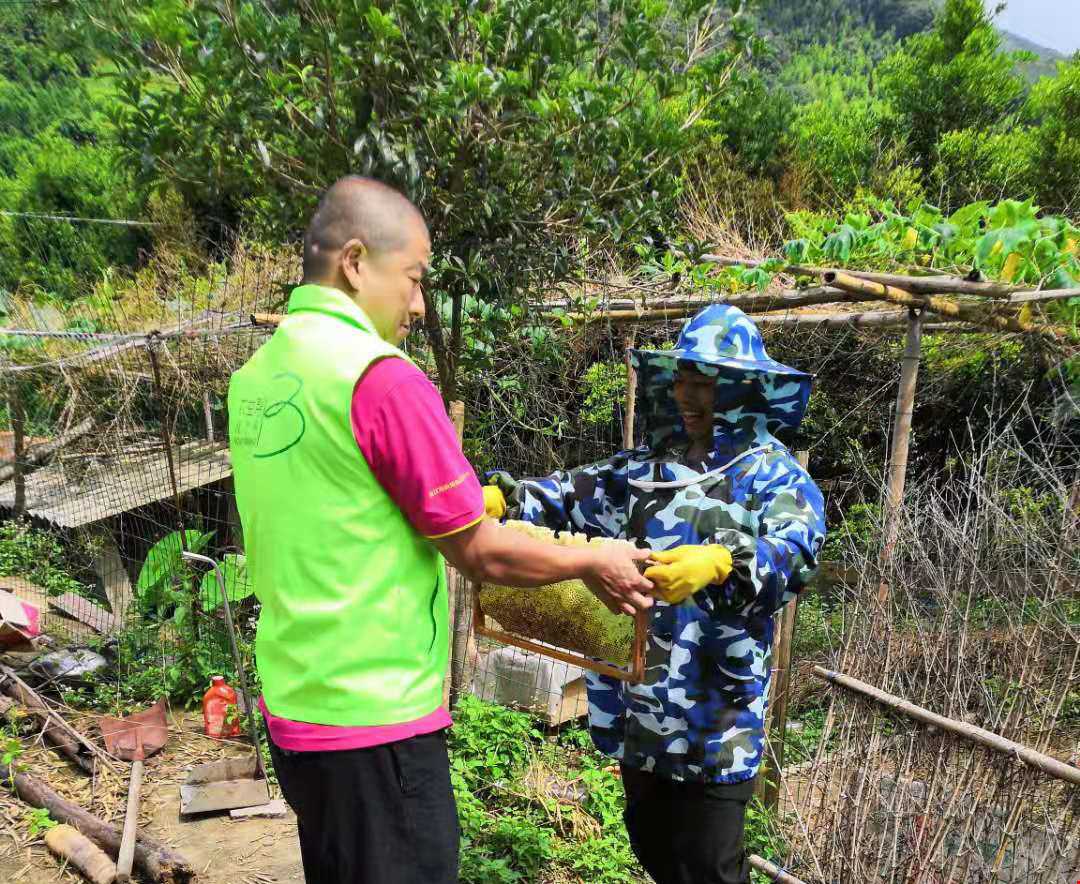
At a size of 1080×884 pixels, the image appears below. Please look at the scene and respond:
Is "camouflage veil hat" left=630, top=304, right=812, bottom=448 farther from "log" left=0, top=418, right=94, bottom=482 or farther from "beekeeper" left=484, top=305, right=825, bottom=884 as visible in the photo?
"log" left=0, top=418, right=94, bottom=482

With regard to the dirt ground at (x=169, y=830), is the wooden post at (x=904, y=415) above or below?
above

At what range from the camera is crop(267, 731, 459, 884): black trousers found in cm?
162

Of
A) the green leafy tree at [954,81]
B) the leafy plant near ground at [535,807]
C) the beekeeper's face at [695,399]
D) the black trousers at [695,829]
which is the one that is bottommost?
the leafy plant near ground at [535,807]

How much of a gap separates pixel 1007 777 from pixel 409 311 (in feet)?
7.01

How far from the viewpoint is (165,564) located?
19.4 ft

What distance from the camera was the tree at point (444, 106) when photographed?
10.0 ft

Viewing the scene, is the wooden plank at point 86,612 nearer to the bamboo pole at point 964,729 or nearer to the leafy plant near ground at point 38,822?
the leafy plant near ground at point 38,822

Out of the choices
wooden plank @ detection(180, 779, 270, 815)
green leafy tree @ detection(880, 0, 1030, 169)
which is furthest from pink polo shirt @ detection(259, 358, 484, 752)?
green leafy tree @ detection(880, 0, 1030, 169)

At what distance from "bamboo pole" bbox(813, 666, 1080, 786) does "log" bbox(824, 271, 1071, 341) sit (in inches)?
68.9

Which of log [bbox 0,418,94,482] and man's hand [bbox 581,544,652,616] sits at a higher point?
man's hand [bbox 581,544,652,616]

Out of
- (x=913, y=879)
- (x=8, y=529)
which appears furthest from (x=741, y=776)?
(x=8, y=529)

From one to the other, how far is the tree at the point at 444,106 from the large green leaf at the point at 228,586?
250 centimetres

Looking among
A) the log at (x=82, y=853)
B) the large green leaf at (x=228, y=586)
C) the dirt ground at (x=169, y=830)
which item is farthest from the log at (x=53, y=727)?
the large green leaf at (x=228, y=586)

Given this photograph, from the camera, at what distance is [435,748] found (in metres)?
1.69
